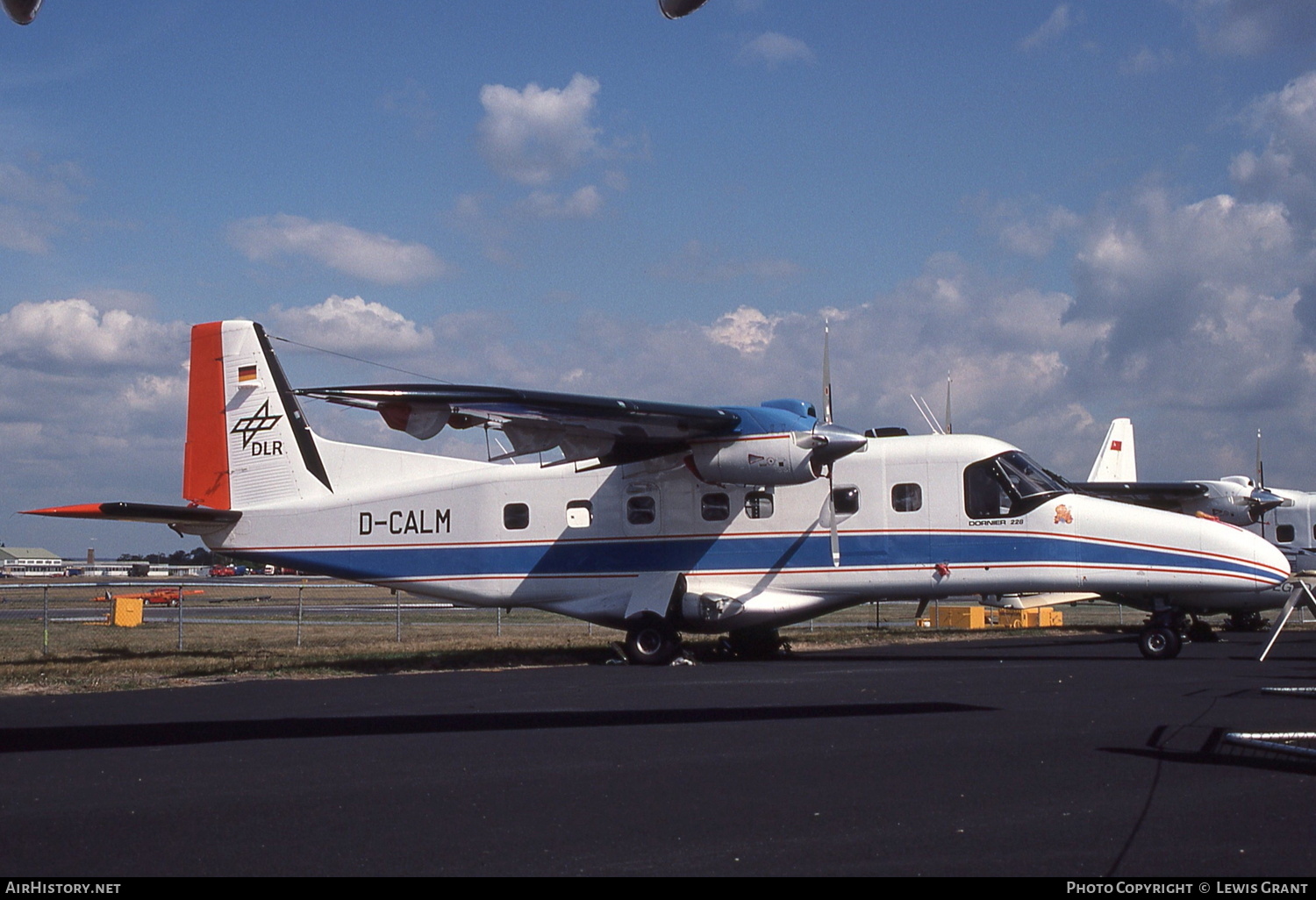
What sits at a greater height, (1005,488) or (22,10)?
(22,10)

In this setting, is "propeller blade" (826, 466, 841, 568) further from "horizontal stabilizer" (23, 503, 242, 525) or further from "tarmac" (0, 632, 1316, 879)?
"horizontal stabilizer" (23, 503, 242, 525)

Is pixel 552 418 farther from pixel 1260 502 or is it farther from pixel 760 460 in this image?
pixel 1260 502

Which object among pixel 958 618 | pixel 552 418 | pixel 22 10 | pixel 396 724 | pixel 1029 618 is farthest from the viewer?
pixel 1029 618

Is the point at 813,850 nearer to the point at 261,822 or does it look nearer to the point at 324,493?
the point at 261,822

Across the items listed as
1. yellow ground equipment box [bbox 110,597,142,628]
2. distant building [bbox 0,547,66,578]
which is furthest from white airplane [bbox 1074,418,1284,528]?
distant building [bbox 0,547,66,578]

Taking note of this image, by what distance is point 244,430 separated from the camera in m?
18.4

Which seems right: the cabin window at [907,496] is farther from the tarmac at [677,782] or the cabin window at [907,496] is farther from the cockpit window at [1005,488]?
the tarmac at [677,782]

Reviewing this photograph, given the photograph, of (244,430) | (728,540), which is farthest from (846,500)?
(244,430)

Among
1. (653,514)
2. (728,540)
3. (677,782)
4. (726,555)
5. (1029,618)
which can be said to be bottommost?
(1029,618)

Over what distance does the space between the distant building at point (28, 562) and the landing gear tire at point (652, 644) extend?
142619 millimetres

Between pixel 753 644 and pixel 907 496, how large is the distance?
3437mm

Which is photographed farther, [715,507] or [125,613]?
[125,613]

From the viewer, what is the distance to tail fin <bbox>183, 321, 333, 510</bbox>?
1831cm

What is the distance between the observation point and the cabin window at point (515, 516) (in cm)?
1725
